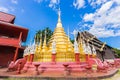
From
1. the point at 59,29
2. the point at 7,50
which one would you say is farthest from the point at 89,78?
the point at 7,50

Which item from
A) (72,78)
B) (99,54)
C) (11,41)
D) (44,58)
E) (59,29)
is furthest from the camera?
(99,54)

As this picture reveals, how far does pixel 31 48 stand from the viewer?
12.3 meters

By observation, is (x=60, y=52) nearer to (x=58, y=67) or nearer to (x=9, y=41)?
(x=58, y=67)

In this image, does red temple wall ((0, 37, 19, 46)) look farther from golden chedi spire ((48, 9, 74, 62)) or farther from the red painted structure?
golden chedi spire ((48, 9, 74, 62))

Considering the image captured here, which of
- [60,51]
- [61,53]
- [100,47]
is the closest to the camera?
[61,53]

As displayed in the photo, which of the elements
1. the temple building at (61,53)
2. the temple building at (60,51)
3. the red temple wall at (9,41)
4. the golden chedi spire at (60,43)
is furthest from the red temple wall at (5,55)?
the golden chedi spire at (60,43)

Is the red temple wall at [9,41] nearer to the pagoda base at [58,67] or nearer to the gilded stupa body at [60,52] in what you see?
the gilded stupa body at [60,52]

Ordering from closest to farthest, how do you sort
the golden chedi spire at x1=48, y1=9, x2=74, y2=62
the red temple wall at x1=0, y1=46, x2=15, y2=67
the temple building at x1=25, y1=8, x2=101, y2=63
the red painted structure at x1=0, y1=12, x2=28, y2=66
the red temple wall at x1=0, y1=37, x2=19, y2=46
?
the temple building at x1=25, y1=8, x2=101, y2=63, the golden chedi spire at x1=48, y1=9, x2=74, y2=62, the red temple wall at x1=0, y1=37, x2=19, y2=46, the red painted structure at x1=0, y1=12, x2=28, y2=66, the red temple wall at x1=0, y1=46, x2=15, y2=67

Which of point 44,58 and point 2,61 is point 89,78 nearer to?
point 44,58

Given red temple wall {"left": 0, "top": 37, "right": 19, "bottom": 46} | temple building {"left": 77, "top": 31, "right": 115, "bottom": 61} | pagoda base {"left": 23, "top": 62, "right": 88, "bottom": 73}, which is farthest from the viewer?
temple building {"left": 77, "top": 31, "right": 115, "bottom": 61}

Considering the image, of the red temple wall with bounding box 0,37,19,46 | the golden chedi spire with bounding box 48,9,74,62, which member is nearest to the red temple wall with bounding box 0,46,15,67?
the red temple wall with bounding box 0,37,19,46

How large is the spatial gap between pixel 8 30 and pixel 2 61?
173 inches

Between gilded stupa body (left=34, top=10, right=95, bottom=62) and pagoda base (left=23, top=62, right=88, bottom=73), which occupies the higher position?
gilded stupa body (left=34, top=10, right=95, bottom=62)

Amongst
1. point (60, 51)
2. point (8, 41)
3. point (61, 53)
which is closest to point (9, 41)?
point (8, 41)
